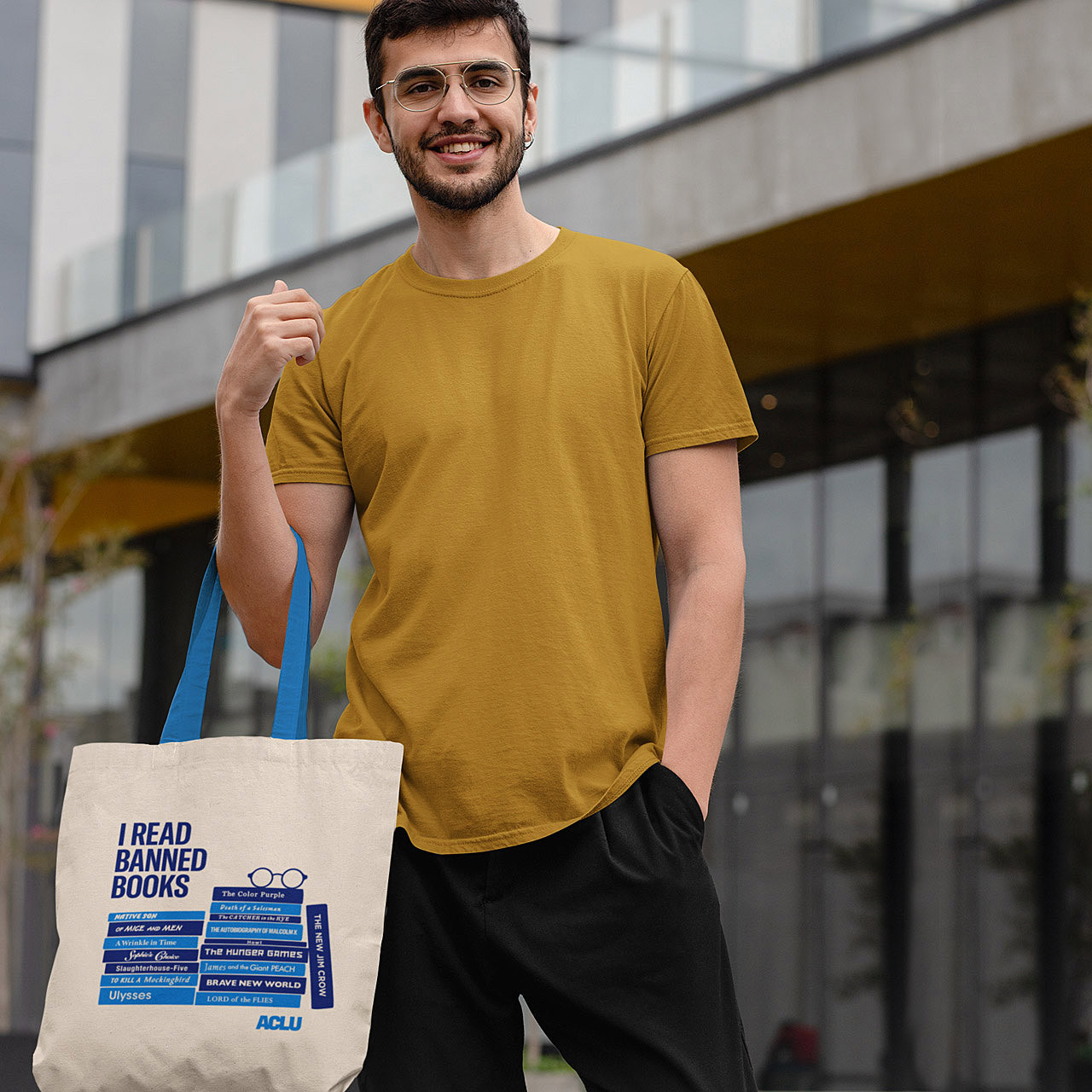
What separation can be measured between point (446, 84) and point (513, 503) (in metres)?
0.50

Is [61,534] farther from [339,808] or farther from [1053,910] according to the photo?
[339,808]

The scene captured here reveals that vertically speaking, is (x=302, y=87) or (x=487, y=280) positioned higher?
(x=302, y=87)

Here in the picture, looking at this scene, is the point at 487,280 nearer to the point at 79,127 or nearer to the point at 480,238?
the point at 480,238

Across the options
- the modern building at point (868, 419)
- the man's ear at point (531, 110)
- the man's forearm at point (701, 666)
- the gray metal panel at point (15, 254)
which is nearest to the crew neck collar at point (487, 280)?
the man's ear at point (531, 110)

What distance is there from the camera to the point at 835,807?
11328 mm

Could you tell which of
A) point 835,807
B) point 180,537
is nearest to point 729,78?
point 835,807

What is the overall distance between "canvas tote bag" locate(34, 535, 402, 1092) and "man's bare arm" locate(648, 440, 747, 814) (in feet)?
1.09

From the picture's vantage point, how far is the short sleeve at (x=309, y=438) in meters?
2.02

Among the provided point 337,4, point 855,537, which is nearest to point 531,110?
point 855,537

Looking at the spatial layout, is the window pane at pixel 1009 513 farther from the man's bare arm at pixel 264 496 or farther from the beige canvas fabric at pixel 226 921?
the beige canvas fabric at pixel 226 921

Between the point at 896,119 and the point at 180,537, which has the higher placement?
the point at 896,119

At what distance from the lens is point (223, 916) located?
174 cm

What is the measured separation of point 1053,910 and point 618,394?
8.98 m

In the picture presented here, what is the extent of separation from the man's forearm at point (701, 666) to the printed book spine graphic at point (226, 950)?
437 mm
